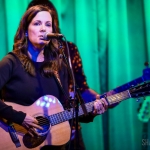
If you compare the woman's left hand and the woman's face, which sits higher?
the woman's face

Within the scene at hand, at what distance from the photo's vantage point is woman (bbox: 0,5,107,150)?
73.5 inches

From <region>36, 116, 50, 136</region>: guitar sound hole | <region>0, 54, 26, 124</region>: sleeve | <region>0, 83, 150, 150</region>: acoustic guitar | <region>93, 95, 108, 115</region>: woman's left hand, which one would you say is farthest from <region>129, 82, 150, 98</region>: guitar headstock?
<region>0, 54, 26, 124</region>: sleeve

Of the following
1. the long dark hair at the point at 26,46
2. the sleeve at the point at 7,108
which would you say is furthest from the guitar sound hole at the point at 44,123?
the long dark hair at the point at 26,46

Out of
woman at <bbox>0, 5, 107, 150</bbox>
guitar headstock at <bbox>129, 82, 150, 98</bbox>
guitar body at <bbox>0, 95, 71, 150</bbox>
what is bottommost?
guitar body at <bbox>0, 95, 71, 150</bbox>

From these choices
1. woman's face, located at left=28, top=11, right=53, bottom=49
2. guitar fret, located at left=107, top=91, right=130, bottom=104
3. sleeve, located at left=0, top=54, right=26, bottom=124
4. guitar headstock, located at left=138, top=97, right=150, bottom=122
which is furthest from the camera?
guitar headstock, located at left=138, top=97, right=150, bottom=122

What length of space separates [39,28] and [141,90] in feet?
2.79

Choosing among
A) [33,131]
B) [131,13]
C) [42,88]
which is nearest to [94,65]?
[131,13]

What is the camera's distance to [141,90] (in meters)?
2.05

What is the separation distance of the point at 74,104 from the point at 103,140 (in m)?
1.28

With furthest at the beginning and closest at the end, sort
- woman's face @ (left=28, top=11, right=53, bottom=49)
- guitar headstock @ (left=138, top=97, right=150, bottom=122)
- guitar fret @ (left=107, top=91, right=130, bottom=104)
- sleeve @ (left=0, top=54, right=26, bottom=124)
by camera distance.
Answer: guitar headstock @ (left=138, top=97, right=150, bottom=122) → guitar fret @ (left=107, top=91, right=130, bottom=104) → woman's face @ (left=28, top=11, right=53, bottom=49) → sleeve @ (left=0, top=54, right=26, bottom=124)

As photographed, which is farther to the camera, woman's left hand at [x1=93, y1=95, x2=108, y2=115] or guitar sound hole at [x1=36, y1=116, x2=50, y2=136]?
woman's left hand at [x1=93, y1=95, x2=108, y2=115]

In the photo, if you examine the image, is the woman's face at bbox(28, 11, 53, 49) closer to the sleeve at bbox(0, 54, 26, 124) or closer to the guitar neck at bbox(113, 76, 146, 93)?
the sleeve at bbox(0, 54, 26, 124)

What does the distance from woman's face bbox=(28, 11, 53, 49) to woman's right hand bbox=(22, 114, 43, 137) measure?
51 cm

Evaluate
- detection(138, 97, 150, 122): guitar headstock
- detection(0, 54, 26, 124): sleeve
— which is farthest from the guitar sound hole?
detection(138, 97, 150, 122): guitar headstock
